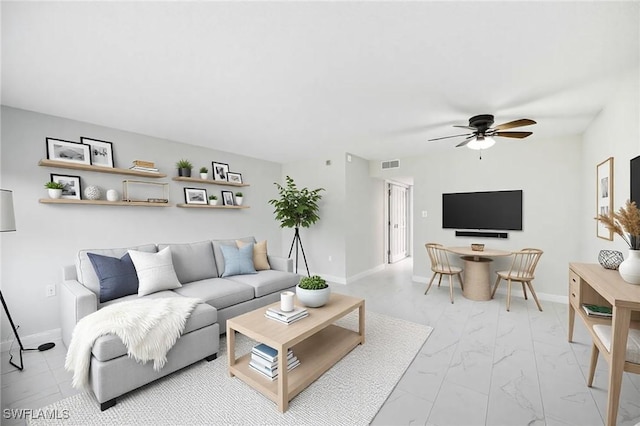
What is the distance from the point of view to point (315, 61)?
77.5 inches

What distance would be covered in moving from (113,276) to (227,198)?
2306mm

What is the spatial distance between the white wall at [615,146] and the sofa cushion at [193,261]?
4162mm

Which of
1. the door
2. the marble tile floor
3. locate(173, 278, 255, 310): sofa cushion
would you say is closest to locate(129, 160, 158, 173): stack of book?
locate(173, 278, 255, 310): sofa cushion

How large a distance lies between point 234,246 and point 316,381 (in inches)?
85.3

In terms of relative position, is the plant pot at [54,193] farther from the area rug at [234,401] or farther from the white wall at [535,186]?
the white wall at [535,186]

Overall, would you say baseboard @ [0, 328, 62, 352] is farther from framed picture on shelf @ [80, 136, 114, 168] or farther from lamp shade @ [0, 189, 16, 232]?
framed picture on shelf @ [80, 136, 114, 168]

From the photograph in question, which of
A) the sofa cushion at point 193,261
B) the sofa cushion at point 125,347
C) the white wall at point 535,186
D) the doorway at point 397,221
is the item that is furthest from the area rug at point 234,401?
the doorway at point 397,221

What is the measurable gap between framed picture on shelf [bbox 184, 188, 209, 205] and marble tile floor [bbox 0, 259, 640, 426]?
2.17 meters

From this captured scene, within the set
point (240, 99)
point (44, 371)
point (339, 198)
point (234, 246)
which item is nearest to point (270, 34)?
point (240, 99)

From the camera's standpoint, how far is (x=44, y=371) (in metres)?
2.23

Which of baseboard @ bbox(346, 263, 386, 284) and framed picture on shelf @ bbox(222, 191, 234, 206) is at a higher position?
framed picture on shelf @ bbox(222, 191, 234, 206)

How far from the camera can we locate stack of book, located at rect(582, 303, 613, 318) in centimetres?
194

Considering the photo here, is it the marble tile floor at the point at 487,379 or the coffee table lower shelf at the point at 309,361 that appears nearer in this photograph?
the marble tile floor at the point at 487,379

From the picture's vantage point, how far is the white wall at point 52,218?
2693mm
